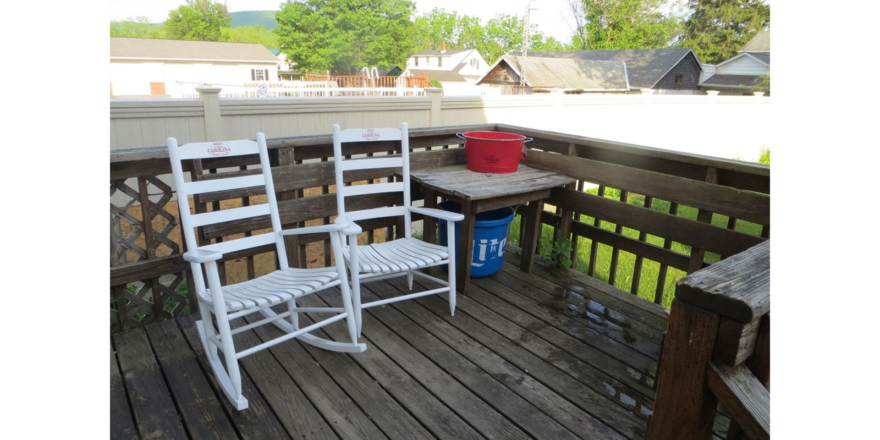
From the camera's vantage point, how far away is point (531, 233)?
3285 millimetres

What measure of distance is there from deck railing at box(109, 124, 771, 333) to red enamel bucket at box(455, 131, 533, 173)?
0.26 m

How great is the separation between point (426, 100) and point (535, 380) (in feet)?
17.4

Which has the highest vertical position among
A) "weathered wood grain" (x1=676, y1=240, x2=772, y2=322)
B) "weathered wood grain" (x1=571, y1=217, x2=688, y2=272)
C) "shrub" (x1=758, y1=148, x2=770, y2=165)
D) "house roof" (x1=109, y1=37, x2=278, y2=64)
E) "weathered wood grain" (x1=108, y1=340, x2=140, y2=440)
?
"house roof" (x1=109, y1=37, x2=278, y2=64)

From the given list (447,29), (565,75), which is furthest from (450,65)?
(565,75)

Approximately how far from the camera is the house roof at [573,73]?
24.0 m

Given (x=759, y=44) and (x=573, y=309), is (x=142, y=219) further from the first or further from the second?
(x=759, y=44)

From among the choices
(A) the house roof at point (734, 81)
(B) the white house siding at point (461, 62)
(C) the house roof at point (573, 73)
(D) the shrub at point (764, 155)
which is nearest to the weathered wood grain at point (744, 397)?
(D) the shrub at point (764, 155)

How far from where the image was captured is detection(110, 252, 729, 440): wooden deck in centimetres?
188

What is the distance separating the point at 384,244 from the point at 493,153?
0.93 metres

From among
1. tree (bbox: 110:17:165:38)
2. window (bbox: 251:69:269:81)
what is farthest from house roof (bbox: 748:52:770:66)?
tree (bbox: 110:17:165:38)

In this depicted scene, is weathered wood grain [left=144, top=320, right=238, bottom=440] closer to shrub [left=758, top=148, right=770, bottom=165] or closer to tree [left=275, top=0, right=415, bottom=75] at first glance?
shrub [left=758, top=148, right=770, bottom=165]

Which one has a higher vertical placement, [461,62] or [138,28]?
[138,28]

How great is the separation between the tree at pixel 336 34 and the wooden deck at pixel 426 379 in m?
44.5
